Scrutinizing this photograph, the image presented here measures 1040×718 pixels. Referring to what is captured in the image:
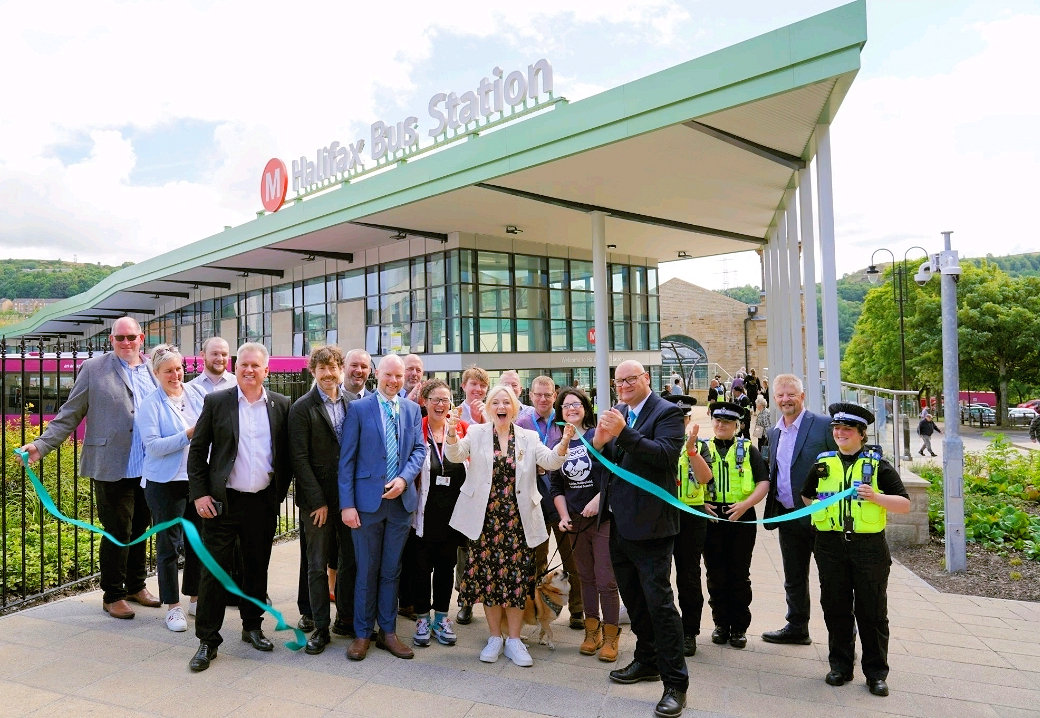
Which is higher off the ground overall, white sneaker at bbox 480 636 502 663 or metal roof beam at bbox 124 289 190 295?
metal roof beam at bbox 124 289 190 295

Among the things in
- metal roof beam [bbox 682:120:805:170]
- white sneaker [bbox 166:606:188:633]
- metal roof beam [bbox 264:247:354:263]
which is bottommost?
white sneaker [bbox 166:606:188:633]

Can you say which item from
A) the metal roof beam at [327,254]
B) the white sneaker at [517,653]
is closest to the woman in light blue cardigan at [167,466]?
the white sneaker at [517,653]

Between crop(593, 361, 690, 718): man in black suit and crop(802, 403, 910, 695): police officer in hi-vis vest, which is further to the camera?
crop(802, 403, 910, 695): police officer in hi-vis vest

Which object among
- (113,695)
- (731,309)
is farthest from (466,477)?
(731,309)

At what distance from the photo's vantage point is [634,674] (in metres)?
4.05

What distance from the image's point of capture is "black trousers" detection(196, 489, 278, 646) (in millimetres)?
4375

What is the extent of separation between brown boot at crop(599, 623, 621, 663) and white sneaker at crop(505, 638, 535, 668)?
18.2 inches

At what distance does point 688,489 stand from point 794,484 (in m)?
0.71

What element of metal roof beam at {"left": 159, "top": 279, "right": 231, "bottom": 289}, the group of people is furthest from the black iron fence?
metal roof beam at {"left": 159, "top": 279, "right": 231, "bottom": 289}

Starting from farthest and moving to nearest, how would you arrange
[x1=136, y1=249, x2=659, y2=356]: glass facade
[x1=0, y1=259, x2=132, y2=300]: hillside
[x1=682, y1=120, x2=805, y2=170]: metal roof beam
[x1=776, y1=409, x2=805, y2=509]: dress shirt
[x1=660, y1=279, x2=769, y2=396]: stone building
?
[x1=0, y1=259, x2=132, y2=300]: hillside < [x1=660, y1=279, x2=769, y2=396]: stone building < [x1=136, y1=249, x2=659, y2=356]: glass facade < [x1=682, y1=120, x2=805, y2=170]: metal roof beam < [x1=776, y1=409, x2=805, y2=509]: dress shirt

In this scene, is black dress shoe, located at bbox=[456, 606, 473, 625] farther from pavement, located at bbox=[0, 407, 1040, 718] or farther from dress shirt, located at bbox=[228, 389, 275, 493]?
dress shirt, located at bbox=[228, 389, 275, 493]

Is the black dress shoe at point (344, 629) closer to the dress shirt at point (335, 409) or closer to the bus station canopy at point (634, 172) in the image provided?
the dress shirt at point (335, 409)

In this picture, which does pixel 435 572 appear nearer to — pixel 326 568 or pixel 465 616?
pixel 465 616

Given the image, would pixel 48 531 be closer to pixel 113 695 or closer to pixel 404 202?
pixel 113 695
